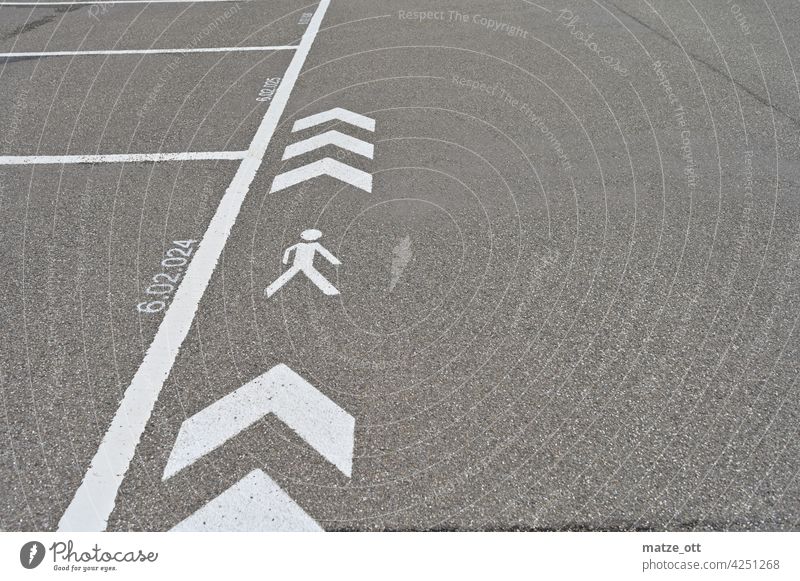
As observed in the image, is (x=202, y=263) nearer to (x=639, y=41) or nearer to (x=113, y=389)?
(x=113, y=389)

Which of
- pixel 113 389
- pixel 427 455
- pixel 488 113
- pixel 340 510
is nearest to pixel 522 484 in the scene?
pixel 427 455

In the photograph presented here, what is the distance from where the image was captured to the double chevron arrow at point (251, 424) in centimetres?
266

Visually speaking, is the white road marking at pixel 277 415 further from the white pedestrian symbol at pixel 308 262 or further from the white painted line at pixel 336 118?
the white painted line at pixel 336 118

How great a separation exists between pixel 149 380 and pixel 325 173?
8.33 feet

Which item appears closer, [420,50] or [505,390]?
[505,390]

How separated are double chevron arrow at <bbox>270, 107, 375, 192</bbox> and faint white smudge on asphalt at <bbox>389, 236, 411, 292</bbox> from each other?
2.83 feet

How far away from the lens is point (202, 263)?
423cm

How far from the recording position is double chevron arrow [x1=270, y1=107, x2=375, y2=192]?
5188 mm

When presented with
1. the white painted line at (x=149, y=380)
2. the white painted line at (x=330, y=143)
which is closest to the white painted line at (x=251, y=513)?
the white painted line at (x=149, y=380)

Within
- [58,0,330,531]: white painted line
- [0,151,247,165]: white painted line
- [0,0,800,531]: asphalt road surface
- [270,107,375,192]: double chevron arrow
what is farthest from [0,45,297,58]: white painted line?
[58,0,330,531]: white painted line

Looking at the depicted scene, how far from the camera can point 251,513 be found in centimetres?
269

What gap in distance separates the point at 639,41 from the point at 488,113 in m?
3.05

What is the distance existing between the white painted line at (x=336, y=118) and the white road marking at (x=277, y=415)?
3.41 m

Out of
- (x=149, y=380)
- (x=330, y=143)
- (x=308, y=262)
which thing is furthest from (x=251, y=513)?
(x=330, y=143)
